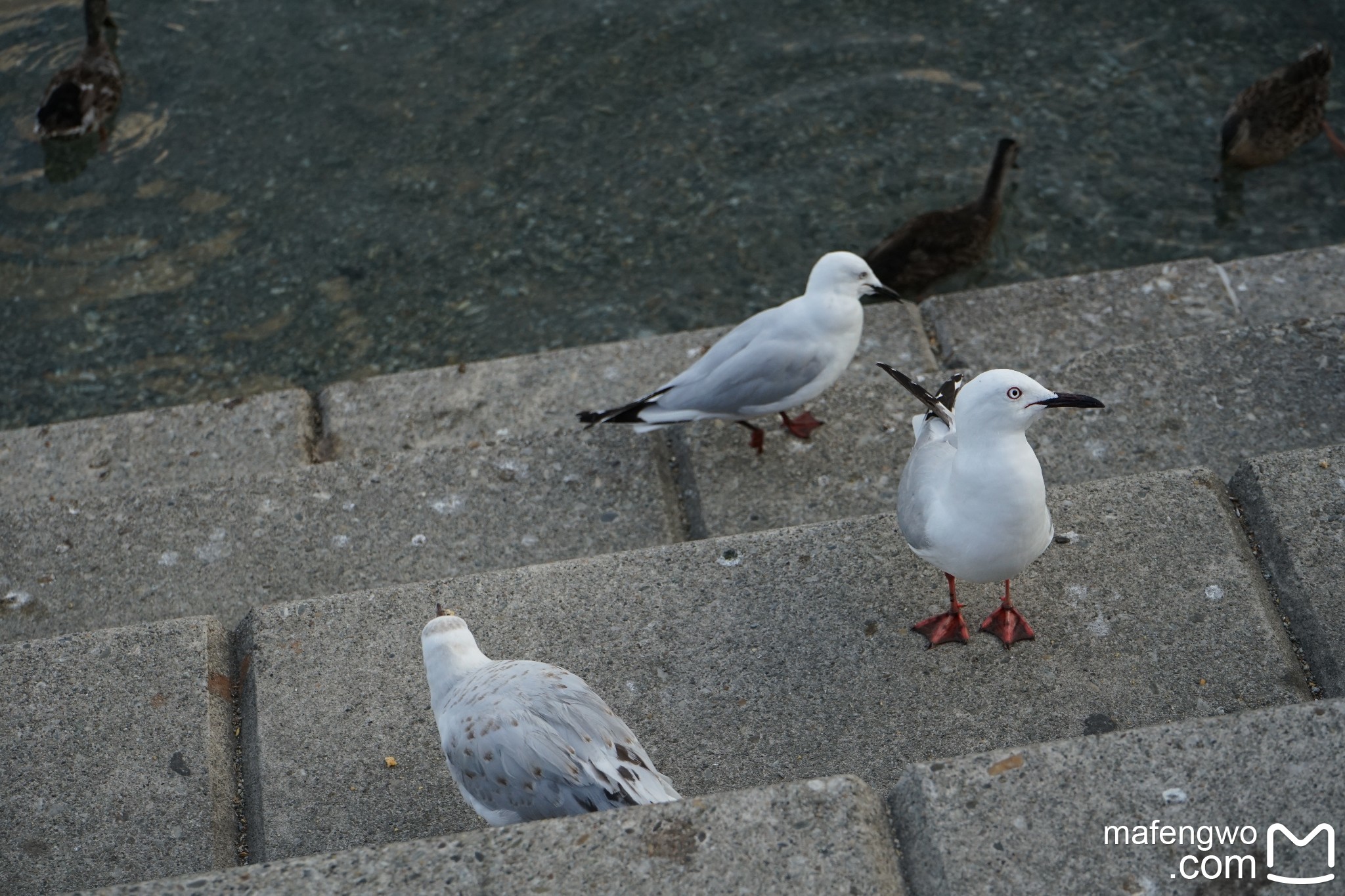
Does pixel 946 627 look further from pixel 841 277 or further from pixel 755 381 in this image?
pixel 841 277

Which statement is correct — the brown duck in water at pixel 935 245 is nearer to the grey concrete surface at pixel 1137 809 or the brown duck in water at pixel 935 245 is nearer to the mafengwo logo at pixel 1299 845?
the grey concrete surface at pixel 1137 809

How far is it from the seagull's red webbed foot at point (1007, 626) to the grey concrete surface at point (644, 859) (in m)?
0.82

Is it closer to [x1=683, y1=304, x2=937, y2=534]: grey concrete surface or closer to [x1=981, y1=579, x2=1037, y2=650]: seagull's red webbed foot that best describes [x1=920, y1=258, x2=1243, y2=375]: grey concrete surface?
[x1=683, y1=304, x2=937, y2=534]: grey concrete surface

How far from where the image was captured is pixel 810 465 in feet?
12.3

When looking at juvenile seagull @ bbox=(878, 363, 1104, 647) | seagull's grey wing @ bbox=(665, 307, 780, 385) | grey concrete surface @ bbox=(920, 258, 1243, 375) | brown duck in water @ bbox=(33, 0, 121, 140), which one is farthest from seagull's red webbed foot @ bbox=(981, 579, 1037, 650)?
brown duck in water @ bbox=(33, 0, 121, 140)

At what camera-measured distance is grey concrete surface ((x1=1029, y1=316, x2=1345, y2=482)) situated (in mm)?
3518

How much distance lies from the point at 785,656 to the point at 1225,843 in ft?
3.38

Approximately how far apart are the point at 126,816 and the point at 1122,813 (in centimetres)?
203

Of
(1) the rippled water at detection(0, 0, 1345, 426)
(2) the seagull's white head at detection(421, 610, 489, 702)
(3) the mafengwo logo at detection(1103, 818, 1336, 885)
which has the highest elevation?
(3) the mafengwo logo at detection(1103, 818, 1336, 885)

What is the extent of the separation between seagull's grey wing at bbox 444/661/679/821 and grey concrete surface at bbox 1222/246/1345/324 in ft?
10.0

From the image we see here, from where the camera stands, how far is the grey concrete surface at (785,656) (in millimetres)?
2648

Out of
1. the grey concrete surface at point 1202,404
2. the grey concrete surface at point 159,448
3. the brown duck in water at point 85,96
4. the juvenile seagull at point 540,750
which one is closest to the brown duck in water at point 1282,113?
the grey concrete surface at point 1202,404

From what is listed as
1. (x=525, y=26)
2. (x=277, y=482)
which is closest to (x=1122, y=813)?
(x=277, y=482)

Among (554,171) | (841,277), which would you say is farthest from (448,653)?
(554,171)
